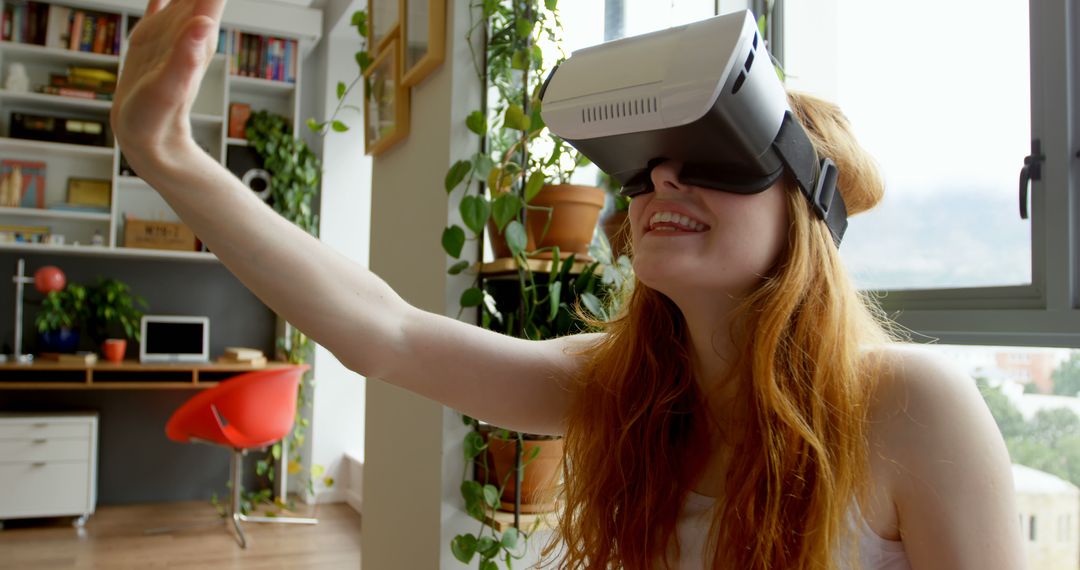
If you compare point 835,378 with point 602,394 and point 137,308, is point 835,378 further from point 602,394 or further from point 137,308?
point 137,308

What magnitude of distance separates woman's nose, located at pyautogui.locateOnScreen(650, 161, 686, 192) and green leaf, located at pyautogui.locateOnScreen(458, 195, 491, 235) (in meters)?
1.01

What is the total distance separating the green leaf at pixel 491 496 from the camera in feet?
6.13

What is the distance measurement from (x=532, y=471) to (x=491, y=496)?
0.11 meters

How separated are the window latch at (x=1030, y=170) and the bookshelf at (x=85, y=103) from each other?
4.58 m

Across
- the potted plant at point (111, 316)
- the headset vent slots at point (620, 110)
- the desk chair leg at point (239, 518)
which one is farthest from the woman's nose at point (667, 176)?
the potted plant at point (111, 316)

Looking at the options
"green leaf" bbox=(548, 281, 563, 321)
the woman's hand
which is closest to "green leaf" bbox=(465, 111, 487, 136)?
"green leaf" bbox=(548, 281, 563, 321)

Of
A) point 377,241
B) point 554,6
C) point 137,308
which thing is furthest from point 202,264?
Answer: point 554,6

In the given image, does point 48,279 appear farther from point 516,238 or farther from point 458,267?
point 516,238

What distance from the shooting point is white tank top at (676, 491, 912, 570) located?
2.94 ft

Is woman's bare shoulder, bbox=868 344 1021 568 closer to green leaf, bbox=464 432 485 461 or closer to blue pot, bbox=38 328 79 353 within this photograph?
green leaf, bbox=464 432 485 461

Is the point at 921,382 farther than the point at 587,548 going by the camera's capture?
No

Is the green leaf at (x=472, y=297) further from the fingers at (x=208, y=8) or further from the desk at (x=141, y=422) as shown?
the desk at (x=141, y=422)

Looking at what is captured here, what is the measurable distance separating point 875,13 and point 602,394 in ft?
3.92

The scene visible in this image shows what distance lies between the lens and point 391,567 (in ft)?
7.89
